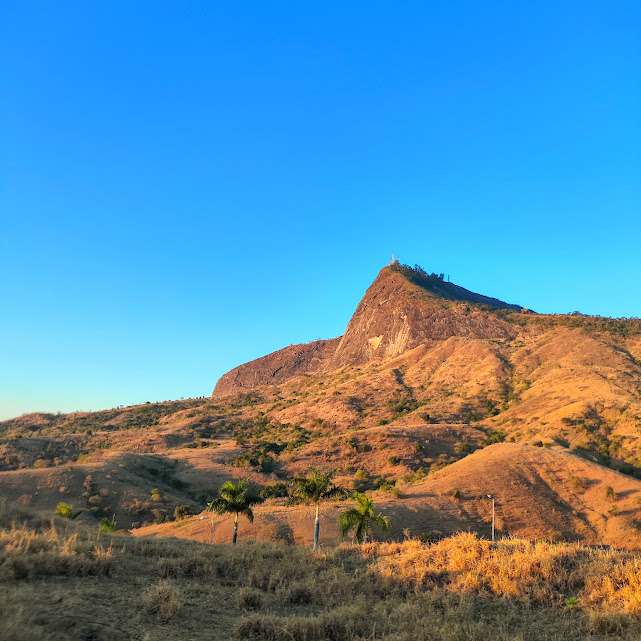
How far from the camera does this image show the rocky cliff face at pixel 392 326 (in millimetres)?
126438

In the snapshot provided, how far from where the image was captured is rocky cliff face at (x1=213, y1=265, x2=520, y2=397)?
126 metres

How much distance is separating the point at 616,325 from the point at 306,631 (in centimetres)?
12235

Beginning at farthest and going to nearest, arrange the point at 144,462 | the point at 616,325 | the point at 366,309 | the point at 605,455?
the point at 366,309 < the point at 616,325 < the point at 144,462 < the point at 605,455

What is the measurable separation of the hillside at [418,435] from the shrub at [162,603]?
93.8ft

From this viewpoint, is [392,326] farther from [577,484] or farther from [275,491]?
[577,484]

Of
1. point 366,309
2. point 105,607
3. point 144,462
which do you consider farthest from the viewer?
point 366,309

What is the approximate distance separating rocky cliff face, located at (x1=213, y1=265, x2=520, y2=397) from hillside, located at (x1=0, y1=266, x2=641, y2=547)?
71cm

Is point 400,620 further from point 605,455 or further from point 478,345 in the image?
point 478,345

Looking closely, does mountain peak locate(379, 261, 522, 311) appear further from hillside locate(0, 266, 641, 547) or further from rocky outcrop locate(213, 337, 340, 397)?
rocky outcrop locate(213, 337, 340, 397)

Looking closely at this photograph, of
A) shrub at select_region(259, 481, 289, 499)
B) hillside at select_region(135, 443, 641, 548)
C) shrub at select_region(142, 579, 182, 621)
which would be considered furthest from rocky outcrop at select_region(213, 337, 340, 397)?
shrub at select_region(142, 579, 182, 621)

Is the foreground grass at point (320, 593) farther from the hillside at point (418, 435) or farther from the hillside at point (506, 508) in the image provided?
the hillside at point (418, 435)

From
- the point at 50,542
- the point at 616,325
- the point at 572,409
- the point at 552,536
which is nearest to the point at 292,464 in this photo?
the point at 552,536

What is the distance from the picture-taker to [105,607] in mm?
9633

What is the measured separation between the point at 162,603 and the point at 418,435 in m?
62.2
